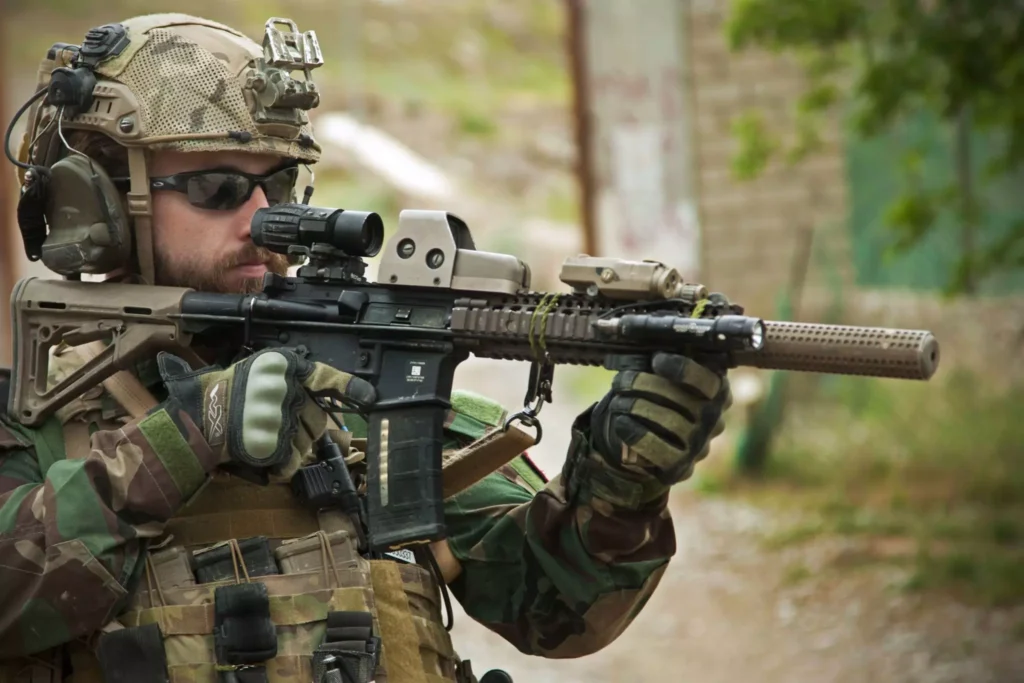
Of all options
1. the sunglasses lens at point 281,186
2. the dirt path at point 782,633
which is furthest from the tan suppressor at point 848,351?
the dirt path at point 782,633

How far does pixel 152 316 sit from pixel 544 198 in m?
17.5

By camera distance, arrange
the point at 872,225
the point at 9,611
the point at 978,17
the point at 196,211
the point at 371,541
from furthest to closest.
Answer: the point at 872,225, the point at 978,17, the point at 196,211, the point at 371,541, the point at 9,611

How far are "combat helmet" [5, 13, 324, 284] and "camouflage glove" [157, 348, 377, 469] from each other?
1.63ft

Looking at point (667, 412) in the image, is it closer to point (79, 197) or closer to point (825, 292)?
point (79, 197)

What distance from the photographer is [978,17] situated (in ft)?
22.3

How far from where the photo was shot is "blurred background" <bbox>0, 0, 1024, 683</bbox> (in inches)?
295

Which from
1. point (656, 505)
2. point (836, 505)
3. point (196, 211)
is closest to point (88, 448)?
point (196, 211)

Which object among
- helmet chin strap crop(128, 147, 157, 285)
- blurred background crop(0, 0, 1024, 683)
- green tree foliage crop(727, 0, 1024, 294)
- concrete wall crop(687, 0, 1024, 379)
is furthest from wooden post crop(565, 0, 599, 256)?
helmet chin strap crop(128, 147, 157, 285)

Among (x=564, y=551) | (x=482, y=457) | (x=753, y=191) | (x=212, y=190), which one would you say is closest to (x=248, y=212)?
(x=212, y=190)

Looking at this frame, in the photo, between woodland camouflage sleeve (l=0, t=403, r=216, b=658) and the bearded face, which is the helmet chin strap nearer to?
the bearded face

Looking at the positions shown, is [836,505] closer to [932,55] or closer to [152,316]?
[932,55]

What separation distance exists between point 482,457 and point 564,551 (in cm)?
29

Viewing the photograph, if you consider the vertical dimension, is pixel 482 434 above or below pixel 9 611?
Result: above

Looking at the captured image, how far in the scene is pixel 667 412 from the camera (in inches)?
113
